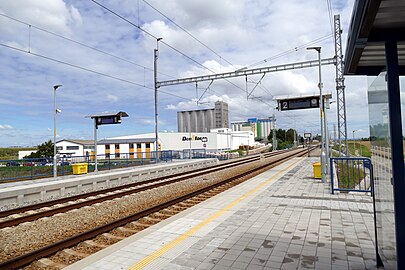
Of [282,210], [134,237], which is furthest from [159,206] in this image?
[282,210]

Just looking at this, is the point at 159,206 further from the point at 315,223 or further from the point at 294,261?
the point at 294,261

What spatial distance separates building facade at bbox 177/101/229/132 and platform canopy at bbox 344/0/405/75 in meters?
112

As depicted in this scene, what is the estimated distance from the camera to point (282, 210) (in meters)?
7.85

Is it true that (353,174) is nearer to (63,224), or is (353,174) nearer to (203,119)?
(63,224)

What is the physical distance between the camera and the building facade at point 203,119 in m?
118

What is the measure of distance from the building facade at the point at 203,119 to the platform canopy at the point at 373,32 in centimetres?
11232

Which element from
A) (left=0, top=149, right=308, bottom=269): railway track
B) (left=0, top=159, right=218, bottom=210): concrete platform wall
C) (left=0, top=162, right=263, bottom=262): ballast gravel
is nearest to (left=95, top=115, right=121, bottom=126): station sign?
(left=0, top=159, right=218, bottom=210): concrete platform wall

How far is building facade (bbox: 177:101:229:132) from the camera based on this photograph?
118 metres

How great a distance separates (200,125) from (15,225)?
112 meters

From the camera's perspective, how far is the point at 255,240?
5426 millimetres

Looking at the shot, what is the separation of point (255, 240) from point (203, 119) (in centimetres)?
11282

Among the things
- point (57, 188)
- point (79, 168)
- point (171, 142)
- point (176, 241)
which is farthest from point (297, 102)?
point (171, 142)

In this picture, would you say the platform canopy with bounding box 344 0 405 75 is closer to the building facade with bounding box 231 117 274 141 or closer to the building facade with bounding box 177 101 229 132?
the building facade with bounding box 231 117 274 141

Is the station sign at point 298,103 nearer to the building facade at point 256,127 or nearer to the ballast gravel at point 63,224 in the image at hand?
the ballast gravel at point 63,224
